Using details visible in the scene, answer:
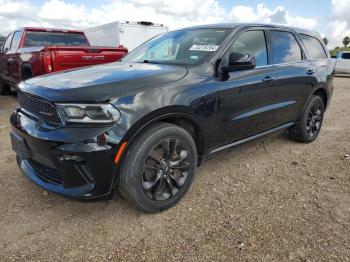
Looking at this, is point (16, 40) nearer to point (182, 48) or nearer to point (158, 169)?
point (182, 48)

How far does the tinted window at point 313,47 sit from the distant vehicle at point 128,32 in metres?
7.93

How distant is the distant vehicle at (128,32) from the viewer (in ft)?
38.3

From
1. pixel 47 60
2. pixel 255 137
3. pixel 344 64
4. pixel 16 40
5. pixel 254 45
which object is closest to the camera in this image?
pixel 254 45

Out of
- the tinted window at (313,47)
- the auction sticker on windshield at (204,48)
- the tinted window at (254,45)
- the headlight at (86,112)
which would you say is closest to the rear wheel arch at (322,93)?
Answer: the tinted window at (313,47)

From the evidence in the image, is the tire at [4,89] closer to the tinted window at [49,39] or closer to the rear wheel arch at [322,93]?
the tinted window at [49,39]

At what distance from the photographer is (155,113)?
8.79ft

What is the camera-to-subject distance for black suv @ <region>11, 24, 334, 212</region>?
8.04ft

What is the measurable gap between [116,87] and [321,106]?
12.2 ft

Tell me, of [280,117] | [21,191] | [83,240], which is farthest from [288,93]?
[21,191]

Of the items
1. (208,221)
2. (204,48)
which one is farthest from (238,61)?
(208,221)

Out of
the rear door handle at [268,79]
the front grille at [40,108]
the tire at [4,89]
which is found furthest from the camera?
the tire at [4,89]

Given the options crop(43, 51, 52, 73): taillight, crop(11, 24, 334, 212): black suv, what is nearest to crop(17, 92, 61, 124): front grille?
crop(11, 24, 334, 212): black suv

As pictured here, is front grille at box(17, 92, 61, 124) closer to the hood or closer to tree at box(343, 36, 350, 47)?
the hood

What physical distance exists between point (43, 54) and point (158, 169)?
400 centimetres
